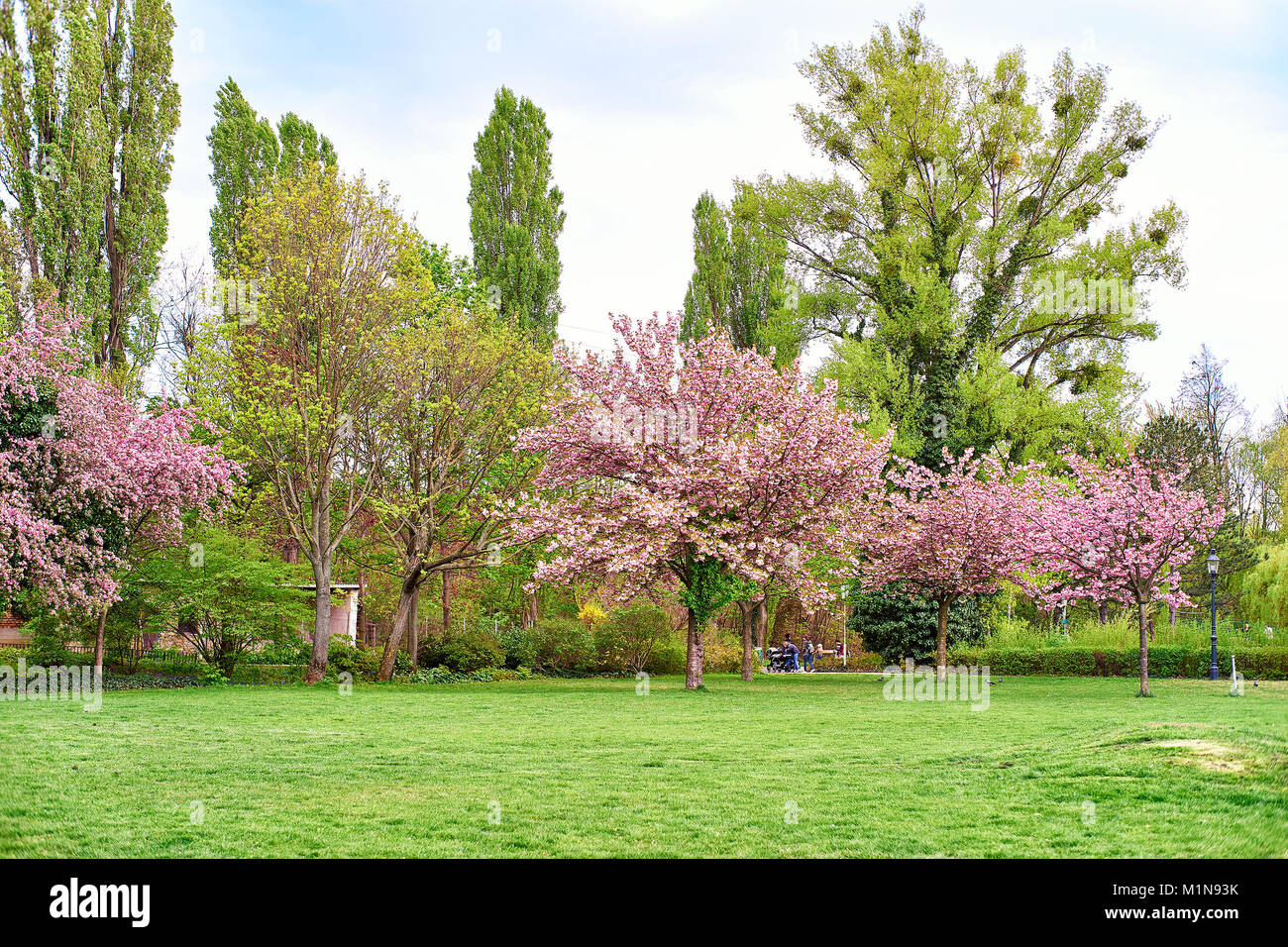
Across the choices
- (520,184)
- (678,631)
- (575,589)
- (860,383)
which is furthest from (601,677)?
(520,184)

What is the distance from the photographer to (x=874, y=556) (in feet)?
89.7

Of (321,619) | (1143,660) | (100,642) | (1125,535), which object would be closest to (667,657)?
(321,619)

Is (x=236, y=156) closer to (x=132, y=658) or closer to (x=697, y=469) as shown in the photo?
(x=132, y=658)

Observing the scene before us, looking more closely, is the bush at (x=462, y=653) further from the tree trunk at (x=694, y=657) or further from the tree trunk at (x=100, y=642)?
the tree trunk at (x=100, y=642)

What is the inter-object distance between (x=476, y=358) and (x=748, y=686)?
11.1m

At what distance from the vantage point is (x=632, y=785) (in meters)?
8.76

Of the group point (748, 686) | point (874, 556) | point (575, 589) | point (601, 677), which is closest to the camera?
point (748, 686)

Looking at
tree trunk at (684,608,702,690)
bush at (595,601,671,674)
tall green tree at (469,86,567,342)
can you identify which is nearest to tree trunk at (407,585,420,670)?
bush at (595,601,671,674)

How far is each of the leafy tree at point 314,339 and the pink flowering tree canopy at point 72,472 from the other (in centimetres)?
185

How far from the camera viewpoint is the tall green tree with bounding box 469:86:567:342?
3356cm

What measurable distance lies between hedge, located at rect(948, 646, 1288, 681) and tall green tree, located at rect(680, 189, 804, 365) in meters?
14.7

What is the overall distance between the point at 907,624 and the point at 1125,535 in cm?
1189

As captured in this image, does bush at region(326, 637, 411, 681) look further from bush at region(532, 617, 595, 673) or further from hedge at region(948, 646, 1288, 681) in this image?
hedge at region(948, 646, 1288, 681)
